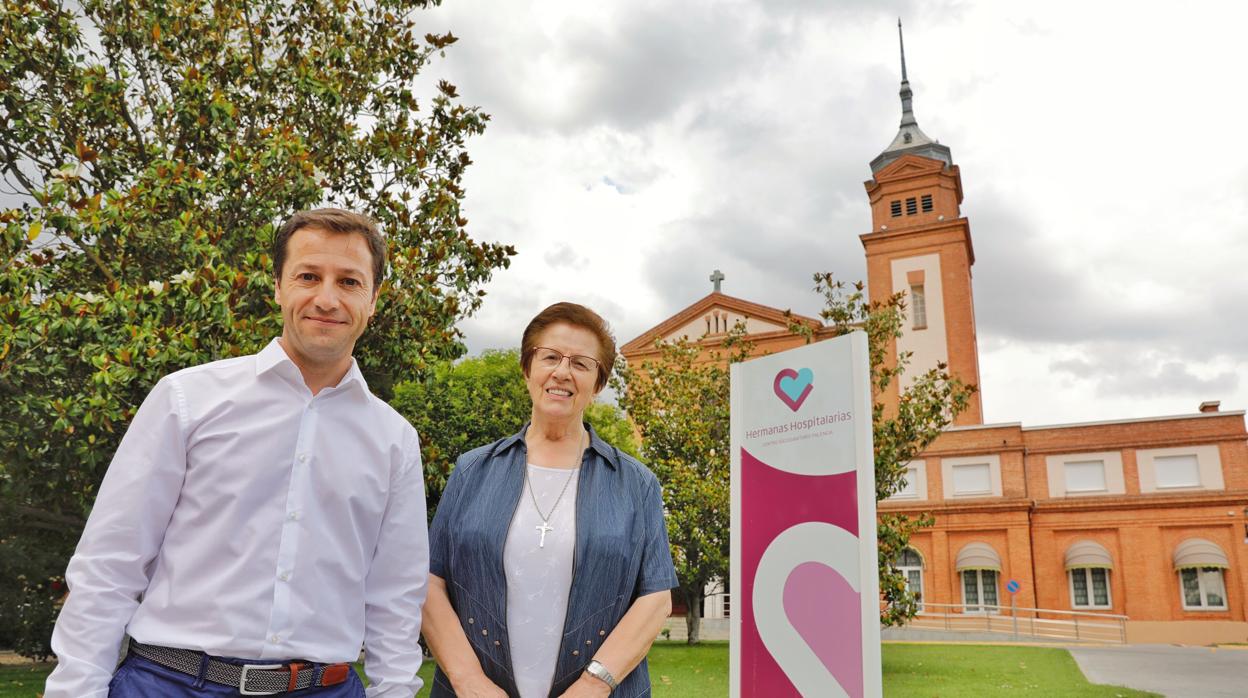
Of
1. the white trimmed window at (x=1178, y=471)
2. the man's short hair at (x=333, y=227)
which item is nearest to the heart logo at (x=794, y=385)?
the man's short hair at (x=333, y=227)

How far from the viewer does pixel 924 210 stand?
44.4 m

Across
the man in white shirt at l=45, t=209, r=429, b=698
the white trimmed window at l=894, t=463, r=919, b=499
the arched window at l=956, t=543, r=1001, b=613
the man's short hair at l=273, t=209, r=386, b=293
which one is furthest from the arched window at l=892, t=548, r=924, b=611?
the man's short hair at l=273, t=209, r=386, b=293

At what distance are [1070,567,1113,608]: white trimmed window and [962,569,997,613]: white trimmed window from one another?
3.14 meters

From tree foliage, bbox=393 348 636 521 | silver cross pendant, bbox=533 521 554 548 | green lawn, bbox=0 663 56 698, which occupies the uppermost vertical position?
tree foliage, bbox=393 348 636 521

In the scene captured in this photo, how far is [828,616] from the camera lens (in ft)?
16.2

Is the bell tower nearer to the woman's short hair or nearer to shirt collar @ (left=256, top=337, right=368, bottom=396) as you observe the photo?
the woman's short hair

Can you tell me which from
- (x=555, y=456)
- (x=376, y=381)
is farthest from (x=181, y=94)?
(x=555, y=456)

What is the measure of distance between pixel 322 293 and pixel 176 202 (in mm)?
6949

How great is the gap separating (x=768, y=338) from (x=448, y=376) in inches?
938

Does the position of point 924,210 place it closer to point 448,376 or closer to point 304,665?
point 448,376

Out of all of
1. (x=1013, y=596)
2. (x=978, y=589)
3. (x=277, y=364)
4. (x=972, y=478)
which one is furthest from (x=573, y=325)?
(x=972, y=478)

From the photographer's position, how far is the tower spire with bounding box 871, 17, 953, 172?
4694 centimetres

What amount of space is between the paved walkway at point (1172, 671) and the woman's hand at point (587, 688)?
554 inches

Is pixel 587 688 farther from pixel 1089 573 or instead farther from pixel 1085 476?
pixel 1085 476
